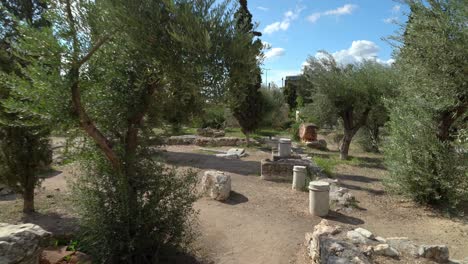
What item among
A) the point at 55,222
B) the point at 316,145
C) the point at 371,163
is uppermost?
the point at 316,145

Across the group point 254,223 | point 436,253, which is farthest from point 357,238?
point 254,223

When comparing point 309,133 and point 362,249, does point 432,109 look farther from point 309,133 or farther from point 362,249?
point 309,133

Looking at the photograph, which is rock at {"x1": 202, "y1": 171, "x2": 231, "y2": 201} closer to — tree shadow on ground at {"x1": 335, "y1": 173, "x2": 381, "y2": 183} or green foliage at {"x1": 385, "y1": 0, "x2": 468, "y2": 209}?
green foliage at {"x1": 385, "y1": 0, "x2": 468, "y2": 209}

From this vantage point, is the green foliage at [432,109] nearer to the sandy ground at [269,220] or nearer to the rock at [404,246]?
the sandy ground at [269,220]

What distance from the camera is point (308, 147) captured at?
2034cm

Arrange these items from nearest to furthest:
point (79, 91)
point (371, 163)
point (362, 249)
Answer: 1. point (79, 91)
2. point (362, 249)
3. point (371, 163)

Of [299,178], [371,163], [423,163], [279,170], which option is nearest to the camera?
[423,163]

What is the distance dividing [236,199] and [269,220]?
1.77 meters

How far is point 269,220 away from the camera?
295 inches

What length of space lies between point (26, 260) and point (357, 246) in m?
4.39

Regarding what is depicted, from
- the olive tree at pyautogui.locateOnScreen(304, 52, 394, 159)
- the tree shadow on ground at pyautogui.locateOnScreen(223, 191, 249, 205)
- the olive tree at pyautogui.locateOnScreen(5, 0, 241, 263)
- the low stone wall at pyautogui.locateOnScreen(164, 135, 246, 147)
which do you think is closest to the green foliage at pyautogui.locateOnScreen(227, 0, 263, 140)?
the olive tree at pyautogui.locateOnScreen(5, 0, 241, 263)

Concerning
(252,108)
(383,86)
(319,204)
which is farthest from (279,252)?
(252,108)

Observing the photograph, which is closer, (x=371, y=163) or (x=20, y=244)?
(x=20, y=244)

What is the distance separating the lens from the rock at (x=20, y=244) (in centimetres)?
369
